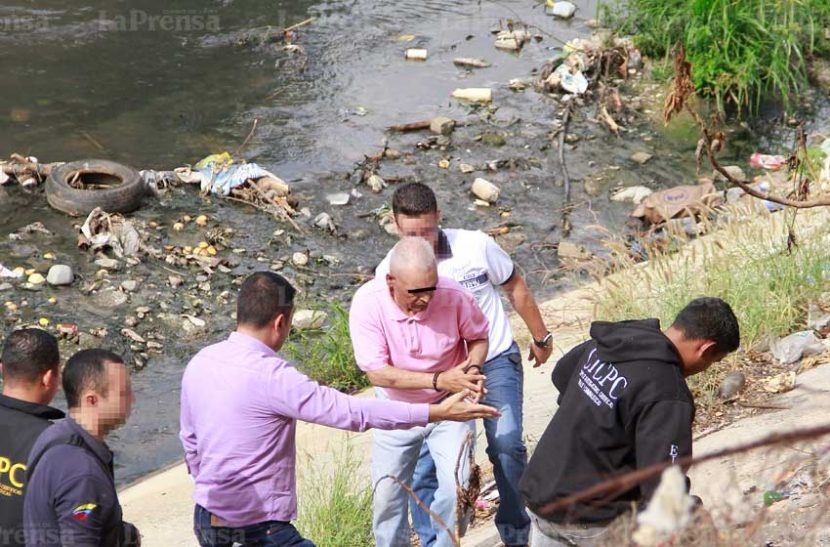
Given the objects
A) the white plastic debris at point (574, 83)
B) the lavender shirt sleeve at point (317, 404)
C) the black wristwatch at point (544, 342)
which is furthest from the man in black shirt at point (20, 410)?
the white plastic debris at point (574, 83)

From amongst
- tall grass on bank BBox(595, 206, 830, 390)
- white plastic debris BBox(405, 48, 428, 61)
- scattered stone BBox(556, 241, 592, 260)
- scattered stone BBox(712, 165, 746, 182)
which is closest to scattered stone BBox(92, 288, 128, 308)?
scattered stone BBox(556, 241, 592, 260)

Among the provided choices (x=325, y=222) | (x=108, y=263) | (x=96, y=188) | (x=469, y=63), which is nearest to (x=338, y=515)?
(x=108, y=263)

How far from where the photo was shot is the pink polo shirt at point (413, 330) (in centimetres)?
459

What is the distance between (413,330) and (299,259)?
5.31 metres

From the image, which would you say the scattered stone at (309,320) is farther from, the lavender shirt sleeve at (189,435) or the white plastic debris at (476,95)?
the white plastic debris at (476,95)

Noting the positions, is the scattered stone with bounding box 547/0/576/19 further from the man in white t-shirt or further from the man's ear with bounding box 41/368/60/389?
the man's ear with bounding box 41/368/60/389

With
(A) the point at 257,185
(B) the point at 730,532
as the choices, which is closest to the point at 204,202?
(A) the point at 257,185

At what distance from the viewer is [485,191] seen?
11.0 metres

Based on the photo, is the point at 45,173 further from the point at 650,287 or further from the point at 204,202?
the point at 650,287

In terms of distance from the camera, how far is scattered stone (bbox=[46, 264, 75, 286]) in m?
9.19

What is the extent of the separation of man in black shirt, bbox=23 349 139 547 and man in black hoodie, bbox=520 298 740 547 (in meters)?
1.41

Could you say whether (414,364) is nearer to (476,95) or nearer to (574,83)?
(476,95)

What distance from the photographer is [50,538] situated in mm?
3471

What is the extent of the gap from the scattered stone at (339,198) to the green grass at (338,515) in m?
5.68
